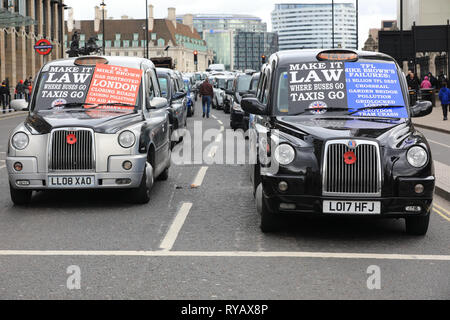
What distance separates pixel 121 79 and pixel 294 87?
302cm

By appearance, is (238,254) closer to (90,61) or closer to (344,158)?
(344,158)

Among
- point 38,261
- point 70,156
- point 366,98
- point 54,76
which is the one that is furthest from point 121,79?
point 38,261

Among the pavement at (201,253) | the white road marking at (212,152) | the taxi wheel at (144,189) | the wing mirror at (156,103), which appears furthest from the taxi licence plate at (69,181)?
the white road marking at (212,152)

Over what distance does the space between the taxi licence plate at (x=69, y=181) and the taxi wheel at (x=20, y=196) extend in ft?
2.05

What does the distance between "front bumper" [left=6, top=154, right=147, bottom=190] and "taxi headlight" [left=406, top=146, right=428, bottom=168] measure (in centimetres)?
342

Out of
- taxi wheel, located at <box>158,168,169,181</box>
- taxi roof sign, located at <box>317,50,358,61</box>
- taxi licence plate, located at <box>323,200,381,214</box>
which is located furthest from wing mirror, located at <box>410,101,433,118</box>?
taxi wheel, located at <box>158,168,169,181</box>

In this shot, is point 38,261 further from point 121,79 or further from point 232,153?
point 232,153

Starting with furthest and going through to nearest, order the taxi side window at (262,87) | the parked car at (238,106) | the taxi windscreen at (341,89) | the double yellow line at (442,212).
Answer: the parked car at (238,106), the taxi side window at (262,87), the double yellow line at (442,212), the taxi windscreen at (341,89)

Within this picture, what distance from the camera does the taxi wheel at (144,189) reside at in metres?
9.02

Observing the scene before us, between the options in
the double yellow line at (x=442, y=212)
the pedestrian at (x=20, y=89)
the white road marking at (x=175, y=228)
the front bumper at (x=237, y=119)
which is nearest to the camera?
the white road marking at (x=175, y=228)

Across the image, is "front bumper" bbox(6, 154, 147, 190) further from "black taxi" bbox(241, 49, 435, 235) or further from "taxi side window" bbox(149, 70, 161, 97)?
"taxi side window" bbox(149, 70, 161, 97)

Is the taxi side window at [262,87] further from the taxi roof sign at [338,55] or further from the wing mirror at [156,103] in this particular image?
the wing mirror at [156,103]

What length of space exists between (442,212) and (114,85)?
470cm

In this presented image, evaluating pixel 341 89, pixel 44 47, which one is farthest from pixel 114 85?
pixel 44 47
